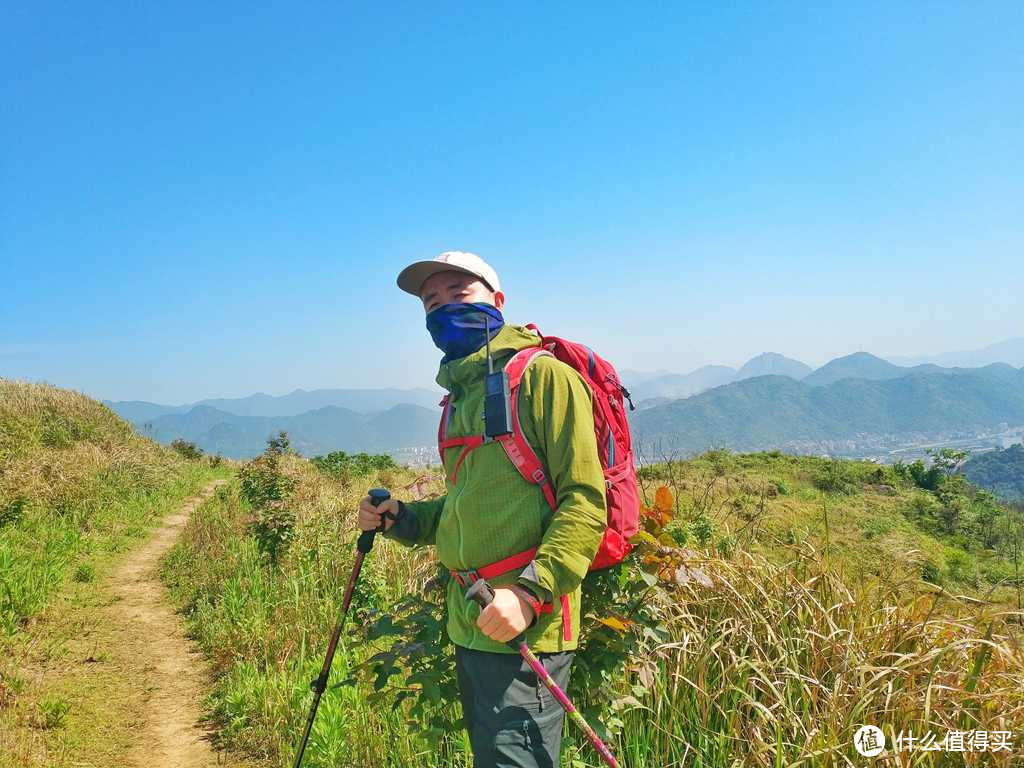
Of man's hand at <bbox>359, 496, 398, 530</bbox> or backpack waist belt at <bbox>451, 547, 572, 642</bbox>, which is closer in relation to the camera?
backpack waist belt at <bbox>451, 547, 572, 642</bbox>

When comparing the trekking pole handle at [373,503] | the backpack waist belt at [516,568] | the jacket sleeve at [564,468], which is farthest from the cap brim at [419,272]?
Answer: the backpack waist belt at [516,568]

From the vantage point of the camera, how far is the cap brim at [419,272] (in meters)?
2.24

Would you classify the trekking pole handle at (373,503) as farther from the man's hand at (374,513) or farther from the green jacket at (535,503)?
the green jacket at (535,503)

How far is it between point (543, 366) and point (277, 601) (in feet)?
17.4

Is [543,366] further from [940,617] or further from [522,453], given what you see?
[940,617]

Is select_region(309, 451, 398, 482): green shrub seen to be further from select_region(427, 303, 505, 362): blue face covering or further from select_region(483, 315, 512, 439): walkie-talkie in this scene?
select_region(483, 315, 512, 439): walkie-talkie

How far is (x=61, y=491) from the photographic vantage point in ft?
32.7

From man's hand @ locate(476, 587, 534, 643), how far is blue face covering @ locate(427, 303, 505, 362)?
3.15 feet

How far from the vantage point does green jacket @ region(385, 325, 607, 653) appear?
5.77 feet

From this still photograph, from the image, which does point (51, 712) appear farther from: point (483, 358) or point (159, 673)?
point (483, 358)

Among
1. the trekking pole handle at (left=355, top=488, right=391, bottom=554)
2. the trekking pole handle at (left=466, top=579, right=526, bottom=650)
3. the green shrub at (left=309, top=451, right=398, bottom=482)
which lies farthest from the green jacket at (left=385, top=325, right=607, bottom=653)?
the green shrub at (left=309, top=451, right=398, bottom=482)

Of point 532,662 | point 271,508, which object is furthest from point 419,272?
point 271,508

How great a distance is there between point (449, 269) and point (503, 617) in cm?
134

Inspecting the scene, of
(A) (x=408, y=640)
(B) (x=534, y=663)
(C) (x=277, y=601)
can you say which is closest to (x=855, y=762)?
(B) (x=534, y=663)
